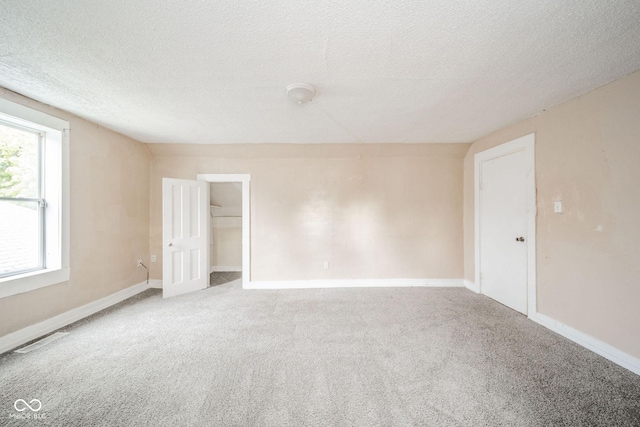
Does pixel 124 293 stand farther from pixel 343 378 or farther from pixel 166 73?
pixel 343 378

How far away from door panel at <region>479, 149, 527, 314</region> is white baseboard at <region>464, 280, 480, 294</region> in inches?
2.8

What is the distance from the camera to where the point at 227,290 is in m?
3.59

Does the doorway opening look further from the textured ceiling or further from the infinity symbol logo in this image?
the infinity symbol logo

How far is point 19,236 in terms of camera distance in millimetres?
2180

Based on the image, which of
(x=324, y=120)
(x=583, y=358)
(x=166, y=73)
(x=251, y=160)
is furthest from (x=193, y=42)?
(x=583, y=358)

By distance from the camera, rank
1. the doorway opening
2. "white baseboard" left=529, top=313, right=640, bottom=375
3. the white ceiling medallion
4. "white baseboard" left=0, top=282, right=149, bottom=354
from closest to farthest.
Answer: "white baseboard" left=529, top=313, right=640, bottom=375
the white ceiling medallion
"white baseboard" left=0, top=282, right=149, bottom=354
the doorway opening

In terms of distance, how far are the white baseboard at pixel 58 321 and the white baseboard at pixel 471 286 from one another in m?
5.30

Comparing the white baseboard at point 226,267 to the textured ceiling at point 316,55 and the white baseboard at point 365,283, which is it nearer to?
the white baseboard at point 365,283

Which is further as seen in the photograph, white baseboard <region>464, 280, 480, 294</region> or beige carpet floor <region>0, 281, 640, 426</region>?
white baseboard <region>464, 280, 480, 294</region>

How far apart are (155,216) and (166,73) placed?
282 cm

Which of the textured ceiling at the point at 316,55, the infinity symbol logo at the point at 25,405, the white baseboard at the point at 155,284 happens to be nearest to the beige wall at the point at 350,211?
the white baseboard at the point at 155,284

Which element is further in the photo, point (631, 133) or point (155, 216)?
point (155, 216)
